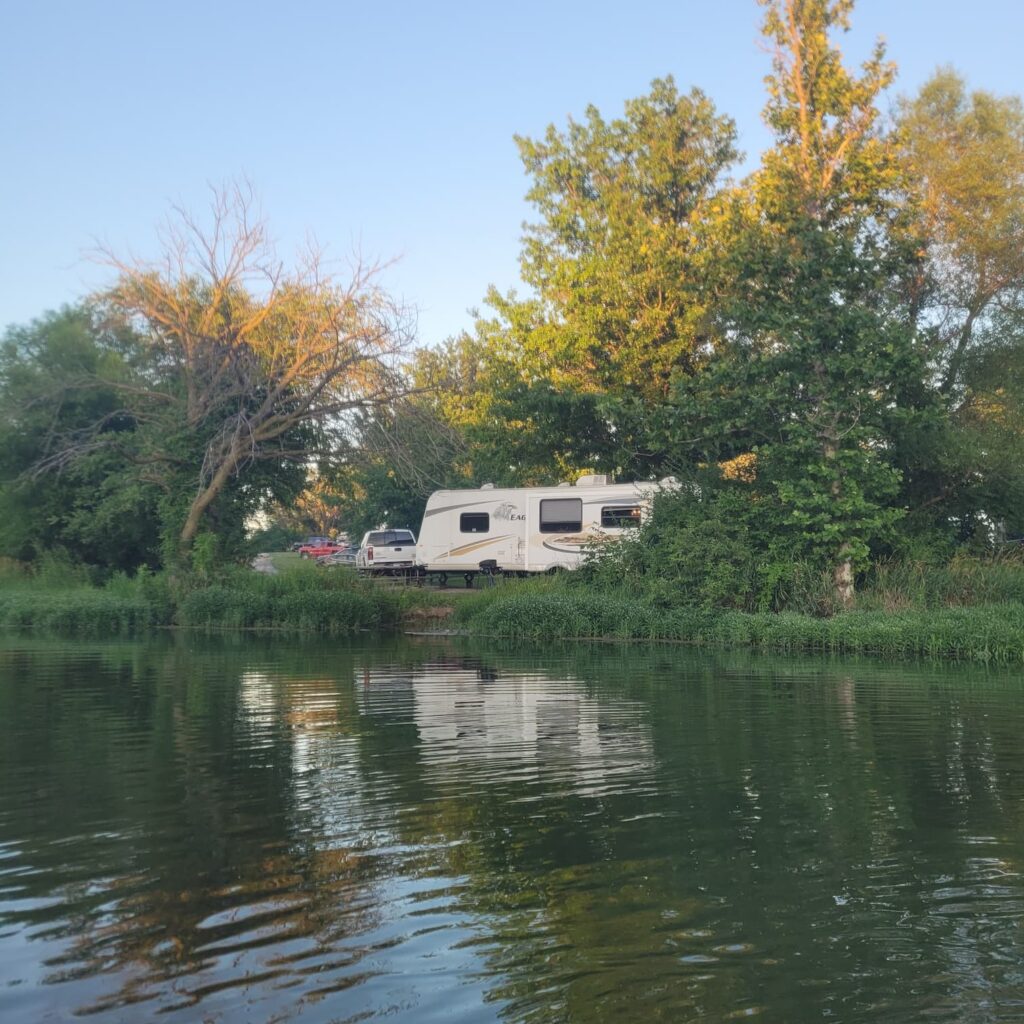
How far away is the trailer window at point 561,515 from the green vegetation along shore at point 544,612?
4.13 m

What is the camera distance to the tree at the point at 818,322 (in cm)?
2808

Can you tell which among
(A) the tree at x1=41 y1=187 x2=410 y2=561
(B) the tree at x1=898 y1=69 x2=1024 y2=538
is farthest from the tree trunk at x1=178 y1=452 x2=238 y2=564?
(B) the tree at x1=898 y1=69 x2=1024 y2=538

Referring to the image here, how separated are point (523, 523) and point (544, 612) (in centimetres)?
866

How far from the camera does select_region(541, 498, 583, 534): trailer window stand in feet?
123

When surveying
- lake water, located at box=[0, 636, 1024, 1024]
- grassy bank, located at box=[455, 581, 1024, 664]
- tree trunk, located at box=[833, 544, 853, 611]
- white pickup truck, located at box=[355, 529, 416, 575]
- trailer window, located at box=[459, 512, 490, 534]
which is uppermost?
trailer window, located at box=[459, 512, 490, 534]

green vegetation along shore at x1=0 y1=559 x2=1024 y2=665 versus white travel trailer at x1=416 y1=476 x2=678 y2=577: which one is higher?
white travel trailer at x1=416 y1=476 x2=678 y2=577

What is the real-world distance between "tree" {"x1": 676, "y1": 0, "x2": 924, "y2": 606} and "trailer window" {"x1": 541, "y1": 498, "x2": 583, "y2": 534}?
5834 millimetres

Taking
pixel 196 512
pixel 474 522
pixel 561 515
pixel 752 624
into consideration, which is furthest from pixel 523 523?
pixel 752 624

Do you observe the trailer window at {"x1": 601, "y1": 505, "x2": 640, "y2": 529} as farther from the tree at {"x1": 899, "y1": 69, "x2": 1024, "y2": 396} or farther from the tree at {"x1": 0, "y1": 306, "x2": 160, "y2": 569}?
the tree at {"x1": 0, "y1": 306, "x2": 160, "y2": 569}

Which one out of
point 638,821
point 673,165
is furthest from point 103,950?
point 673,165

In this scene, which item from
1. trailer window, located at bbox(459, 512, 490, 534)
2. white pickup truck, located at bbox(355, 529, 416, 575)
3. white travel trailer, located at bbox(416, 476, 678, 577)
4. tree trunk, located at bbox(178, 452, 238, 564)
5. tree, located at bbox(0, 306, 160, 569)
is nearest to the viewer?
tree trunk, located at bbox(178, 452, 238, 564)

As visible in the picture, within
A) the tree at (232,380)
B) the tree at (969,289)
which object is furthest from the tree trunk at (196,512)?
the tree at (969,289)

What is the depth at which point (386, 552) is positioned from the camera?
44.5 m

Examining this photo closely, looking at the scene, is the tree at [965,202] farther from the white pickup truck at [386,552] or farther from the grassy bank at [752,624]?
the white pickup truck at [386,552]
